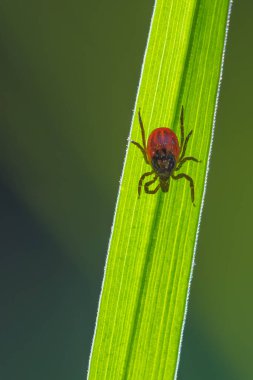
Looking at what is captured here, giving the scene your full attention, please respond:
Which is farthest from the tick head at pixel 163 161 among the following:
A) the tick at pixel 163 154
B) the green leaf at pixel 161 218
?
the green leaf at pixel 161 218

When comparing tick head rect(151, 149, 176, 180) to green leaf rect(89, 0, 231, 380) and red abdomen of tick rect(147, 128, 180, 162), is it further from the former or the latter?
green leaf rect(89, 0, 231, 380)

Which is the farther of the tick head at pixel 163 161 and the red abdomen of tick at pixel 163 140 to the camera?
the tick head at pixel 163 161

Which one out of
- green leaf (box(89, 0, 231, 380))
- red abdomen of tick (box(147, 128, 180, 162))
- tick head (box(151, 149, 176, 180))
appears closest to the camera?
green leaf (box(89, 0, 231, 380))

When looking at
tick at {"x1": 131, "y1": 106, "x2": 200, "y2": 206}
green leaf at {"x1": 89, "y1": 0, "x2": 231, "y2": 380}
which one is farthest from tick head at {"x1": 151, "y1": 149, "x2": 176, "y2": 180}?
green leaf at {"x1": 89, "y1": 0, "x2": 231, "y2": 380}

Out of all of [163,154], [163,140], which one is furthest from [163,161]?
[163,140]

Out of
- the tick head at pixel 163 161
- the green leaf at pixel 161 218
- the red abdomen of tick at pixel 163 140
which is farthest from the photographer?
the tick head at pixel 163 161

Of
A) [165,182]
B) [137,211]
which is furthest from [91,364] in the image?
[165,182]

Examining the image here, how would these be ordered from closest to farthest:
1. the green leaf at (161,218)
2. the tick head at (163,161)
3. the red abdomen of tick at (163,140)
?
1. the green leaf at (161,218)
2. the red abdomen of tick at (163,140)
3. the tick head at (163,161)

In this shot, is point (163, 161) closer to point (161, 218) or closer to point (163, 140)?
point (163, 140)

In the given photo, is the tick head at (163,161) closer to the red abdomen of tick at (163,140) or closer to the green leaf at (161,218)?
the red abdomen of tick at (163,140)
